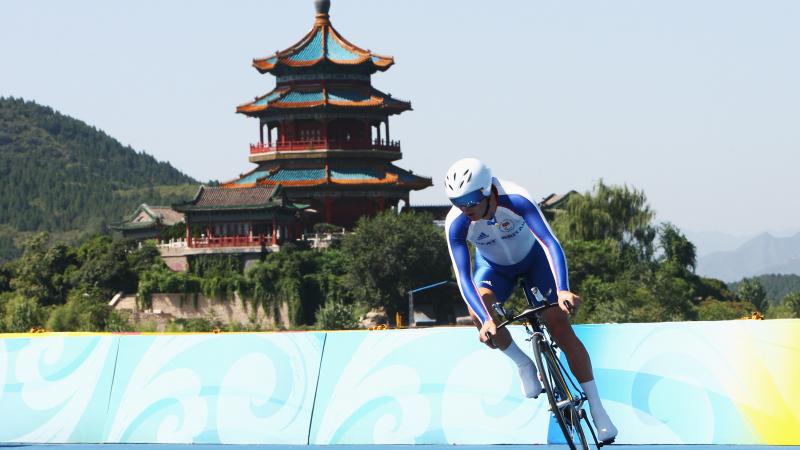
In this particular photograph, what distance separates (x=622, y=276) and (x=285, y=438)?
198ft

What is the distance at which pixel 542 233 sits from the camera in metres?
10.5

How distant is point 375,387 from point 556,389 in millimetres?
4090

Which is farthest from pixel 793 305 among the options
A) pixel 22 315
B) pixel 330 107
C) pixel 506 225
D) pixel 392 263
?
pixel 506 225

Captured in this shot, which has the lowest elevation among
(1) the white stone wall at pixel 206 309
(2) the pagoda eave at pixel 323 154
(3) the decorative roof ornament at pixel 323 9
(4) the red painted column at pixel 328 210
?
(1) the white stone wall at pixel 206 309

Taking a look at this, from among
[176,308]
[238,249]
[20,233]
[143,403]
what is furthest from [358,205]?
[20,233]

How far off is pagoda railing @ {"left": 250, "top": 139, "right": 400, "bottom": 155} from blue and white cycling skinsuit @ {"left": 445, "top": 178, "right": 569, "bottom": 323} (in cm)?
7431

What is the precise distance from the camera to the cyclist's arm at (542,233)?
410 inches

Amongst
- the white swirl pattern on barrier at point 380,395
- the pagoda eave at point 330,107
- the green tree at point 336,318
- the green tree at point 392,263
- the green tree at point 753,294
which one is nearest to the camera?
the white swirl pattern on barrier at point 380,395

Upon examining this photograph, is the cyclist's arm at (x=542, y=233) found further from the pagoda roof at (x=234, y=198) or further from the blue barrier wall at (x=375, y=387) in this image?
the pagoda roof at (x=234, y=198)

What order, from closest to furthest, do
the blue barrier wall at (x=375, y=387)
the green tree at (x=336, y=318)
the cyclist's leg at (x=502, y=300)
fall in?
the cyclist's leg at (x=502, y=300)
the blue barrier wall at (x=375, y=387)
the green tree at (x=336, y=318)

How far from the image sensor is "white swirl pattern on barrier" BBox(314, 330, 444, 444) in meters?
14.1

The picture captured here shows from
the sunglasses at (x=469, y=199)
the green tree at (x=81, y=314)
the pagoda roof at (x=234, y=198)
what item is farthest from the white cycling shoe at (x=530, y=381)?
the pagoda roof at (x=234, y=198)

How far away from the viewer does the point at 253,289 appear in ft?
249

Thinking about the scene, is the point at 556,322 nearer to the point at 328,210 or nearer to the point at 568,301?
the point at 568,301
